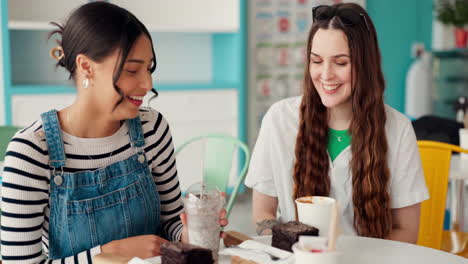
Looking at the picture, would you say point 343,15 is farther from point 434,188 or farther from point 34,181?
point 34,181

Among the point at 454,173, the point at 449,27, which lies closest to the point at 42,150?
the point at 454,173

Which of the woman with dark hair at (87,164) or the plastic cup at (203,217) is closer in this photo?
the plastic cup at (203,217)

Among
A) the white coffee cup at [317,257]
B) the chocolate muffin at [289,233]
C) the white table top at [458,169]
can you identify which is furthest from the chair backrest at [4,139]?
the white table top at [458,169]

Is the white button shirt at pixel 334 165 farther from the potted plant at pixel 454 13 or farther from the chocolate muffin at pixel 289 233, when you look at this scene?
the potted plant at pixel 454 13

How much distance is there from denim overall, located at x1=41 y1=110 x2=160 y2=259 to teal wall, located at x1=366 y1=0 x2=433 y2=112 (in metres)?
4.02

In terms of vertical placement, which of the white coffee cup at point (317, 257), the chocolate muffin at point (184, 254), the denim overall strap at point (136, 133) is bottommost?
the chocolate muffin at point (184, 254)

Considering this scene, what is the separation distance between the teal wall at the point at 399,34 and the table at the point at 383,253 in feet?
12.9

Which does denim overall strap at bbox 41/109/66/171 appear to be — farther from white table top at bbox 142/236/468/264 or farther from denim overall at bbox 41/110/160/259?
white table top at bbox 142/236/468/264

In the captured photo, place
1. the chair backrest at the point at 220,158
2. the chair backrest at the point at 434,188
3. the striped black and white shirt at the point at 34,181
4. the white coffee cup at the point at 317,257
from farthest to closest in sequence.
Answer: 1. the chair backrest at the point at 220,158
2. the chair backrest at the point at 434,188
3. the striped black and white shirt at the point at 34,181
4. the white coffee cup at the point at 317,257

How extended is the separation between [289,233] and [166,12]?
3.38 m

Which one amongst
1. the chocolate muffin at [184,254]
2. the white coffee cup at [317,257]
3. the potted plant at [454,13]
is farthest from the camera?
the potted plant at [454,13]

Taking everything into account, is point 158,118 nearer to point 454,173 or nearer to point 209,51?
point 454,173

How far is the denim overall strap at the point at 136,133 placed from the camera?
157 centimetres

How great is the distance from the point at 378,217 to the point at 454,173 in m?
0.86
